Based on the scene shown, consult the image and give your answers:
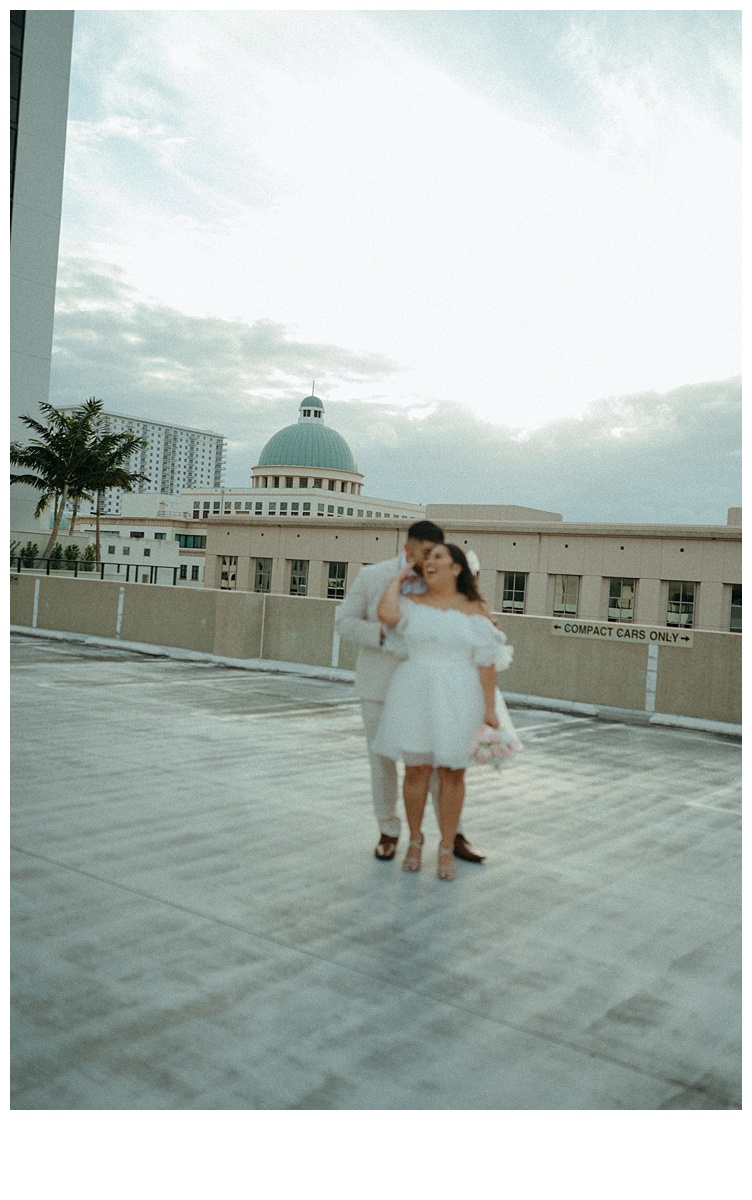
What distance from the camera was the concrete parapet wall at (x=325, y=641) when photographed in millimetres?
12062

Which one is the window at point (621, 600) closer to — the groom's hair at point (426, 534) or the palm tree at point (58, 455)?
the palm tree at point (58, 455)

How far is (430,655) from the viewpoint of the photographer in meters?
5.02

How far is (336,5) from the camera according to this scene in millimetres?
4160

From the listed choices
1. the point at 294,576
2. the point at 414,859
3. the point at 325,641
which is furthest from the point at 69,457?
the point at 414,859

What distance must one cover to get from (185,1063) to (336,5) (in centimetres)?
418

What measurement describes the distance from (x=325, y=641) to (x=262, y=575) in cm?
4203

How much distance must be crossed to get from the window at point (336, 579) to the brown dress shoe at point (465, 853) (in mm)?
46037

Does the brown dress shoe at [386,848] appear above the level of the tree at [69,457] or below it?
below

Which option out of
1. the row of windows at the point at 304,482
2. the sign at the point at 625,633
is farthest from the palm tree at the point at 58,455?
the row of windows at the point at 304,482

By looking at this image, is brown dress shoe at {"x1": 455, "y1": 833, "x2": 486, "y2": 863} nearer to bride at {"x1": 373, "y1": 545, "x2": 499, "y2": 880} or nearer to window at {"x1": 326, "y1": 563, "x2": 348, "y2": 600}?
bride at {"x1": 373, "y1": 545, "x2": 499, "y2": 880}

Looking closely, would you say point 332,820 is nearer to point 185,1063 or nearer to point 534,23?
point 185,1063

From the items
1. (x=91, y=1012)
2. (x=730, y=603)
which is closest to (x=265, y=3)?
(x=91, y=1012)

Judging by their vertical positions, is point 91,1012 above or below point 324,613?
below

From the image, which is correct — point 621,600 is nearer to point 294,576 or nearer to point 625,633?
point 294,576
